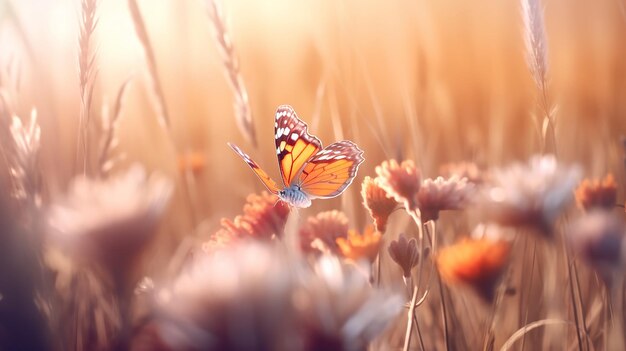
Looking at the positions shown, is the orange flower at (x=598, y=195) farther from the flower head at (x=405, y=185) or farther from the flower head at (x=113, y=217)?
the flower head at (x=113, y=217)

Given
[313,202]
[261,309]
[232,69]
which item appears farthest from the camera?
[313,202]

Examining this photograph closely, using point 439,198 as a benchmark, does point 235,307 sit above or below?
below

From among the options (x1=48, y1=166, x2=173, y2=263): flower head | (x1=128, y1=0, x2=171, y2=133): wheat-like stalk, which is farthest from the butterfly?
(x1=48, y1=166, x2=173, y2=263): flower head

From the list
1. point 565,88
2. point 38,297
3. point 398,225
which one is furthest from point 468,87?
point 38,297

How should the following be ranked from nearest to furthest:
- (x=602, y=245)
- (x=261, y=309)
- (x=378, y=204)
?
(x=261, y=309)
(x=602, y=245)
(x=378, y=204)

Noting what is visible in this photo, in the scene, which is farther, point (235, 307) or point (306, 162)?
point (306, 162)

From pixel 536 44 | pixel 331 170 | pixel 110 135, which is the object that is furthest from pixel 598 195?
pixel 110 135

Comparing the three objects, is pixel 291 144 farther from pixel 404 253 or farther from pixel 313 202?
pixel 404 253
